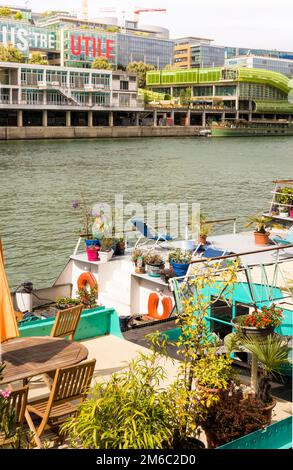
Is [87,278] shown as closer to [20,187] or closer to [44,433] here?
[44,433]

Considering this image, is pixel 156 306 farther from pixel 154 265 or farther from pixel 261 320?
pixel 261 320

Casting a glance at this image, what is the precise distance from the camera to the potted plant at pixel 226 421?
5148mm

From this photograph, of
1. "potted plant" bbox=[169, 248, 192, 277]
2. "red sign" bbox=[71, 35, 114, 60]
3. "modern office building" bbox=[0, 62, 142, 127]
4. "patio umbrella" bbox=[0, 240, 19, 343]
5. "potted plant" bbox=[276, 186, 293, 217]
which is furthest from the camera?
"red sign" bbox=[71, 35, 114, 60]

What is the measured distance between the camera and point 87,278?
38.6 ft

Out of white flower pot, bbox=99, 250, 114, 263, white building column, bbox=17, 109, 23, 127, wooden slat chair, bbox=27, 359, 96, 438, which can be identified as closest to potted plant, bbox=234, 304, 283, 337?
wooden slat chair, bbox=27, 359, 96, 438

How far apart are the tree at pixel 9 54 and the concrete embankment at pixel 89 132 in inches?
1061

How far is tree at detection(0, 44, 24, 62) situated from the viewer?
4117 inches

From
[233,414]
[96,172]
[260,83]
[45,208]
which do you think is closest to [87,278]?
[233,414]

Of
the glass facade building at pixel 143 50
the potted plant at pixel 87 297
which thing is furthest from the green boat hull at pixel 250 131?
the potted plant at pixel 87 297

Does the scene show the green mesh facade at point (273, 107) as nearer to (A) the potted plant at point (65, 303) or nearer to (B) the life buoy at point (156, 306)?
(B) the life buoy at point (156, 306)

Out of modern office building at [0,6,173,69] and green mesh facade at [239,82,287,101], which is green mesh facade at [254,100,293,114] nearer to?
green mesh facade at [239,82,287,101]

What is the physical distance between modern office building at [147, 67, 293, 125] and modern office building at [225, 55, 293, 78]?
65.9ft

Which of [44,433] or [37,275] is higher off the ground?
[44,433]
